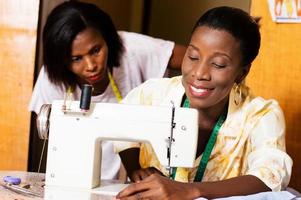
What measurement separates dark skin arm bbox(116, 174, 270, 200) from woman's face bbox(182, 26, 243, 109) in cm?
23

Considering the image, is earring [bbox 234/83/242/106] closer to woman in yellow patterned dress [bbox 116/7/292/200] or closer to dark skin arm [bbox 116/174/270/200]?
woman in yellow patterned dress [bbox 116/7/292/200]

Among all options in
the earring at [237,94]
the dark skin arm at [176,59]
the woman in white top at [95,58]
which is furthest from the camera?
the dark skin arm at [176,59]

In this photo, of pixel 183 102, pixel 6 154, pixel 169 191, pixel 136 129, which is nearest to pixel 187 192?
pixel 169 191

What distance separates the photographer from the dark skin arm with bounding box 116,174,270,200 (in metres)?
1.20

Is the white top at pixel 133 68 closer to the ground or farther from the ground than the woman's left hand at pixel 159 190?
farther from the ground

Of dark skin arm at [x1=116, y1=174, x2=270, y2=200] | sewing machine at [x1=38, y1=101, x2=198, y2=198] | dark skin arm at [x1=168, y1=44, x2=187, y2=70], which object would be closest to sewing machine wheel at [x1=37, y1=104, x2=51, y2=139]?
sewing machine at [x1=38, y1=101, x2=198, y2=198]

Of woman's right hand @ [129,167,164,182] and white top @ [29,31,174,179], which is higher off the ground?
white top @ [29,31,174,179]

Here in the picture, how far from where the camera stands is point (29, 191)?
4.26 feet

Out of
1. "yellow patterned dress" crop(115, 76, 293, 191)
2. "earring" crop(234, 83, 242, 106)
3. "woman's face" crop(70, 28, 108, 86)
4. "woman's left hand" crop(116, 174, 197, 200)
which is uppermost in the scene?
"woman's face" crop(70, 28, 108, 86)

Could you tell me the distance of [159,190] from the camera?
1.20 meters

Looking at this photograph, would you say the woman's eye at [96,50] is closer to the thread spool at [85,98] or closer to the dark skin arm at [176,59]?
the dark skin arm at [176,59]

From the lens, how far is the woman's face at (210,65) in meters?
1.37

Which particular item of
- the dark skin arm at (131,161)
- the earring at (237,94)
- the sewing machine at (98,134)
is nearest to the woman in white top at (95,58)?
the dark skin arm at (131,161)

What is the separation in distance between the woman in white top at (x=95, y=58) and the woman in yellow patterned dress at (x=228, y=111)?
18.3 inches
